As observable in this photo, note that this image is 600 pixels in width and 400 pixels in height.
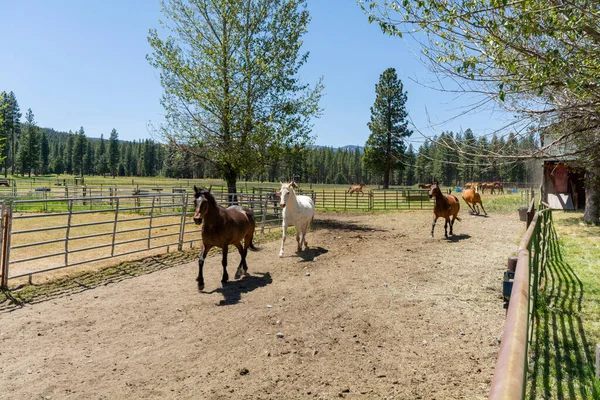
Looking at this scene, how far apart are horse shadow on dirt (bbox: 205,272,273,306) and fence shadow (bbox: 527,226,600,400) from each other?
4357mm

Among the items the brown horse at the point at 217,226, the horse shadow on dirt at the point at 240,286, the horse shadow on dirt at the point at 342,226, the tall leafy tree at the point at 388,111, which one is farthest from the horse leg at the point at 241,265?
the tall leafy tree at the point at 388,111

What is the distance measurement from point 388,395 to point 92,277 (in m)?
6.67

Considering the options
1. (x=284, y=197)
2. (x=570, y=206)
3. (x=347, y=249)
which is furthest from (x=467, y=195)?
(x=284, y=197)

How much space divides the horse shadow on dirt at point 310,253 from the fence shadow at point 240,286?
166cm

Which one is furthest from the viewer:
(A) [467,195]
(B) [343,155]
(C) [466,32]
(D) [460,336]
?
(B) [343,155]

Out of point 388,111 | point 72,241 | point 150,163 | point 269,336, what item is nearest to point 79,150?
point 150,163

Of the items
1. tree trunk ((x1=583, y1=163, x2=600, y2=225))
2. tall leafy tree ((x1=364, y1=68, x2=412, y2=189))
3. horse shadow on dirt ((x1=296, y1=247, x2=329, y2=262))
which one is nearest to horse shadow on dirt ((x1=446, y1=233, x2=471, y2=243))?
horse shadow on dirt ((x1=296, y1=247, x2=329, y2=262))

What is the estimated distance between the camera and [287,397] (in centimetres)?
368

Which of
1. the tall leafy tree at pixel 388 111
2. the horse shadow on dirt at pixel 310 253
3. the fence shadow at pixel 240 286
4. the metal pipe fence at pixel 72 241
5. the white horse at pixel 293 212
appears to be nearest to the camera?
the fence shadow at pixel 240 286

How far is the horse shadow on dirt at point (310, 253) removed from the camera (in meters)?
9.92

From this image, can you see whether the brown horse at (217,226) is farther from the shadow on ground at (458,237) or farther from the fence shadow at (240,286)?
the shadow on ground at (458,237)

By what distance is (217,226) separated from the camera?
24.8ft

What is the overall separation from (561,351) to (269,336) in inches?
132

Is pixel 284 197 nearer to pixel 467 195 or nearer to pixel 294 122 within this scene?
pixel 294 122
